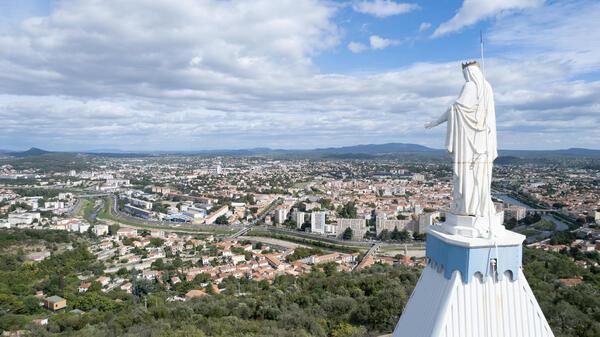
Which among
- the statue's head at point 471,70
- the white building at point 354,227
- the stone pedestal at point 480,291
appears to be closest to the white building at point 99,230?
the white building at point 354,227

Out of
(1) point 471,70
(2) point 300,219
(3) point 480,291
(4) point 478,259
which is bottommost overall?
(2) point 300,219

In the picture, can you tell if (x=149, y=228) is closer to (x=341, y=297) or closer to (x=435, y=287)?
(x=341, y=297)

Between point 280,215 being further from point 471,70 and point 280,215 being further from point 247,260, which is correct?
point 471,70

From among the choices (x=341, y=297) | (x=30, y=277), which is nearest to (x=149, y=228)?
(x=30, y=277)

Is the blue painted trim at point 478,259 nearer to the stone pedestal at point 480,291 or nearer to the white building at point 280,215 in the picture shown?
the stone pedestal at point 480,291

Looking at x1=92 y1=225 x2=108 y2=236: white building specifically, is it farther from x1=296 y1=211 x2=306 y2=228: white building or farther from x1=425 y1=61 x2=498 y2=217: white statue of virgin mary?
x1=425 y1=61 x2=498 y2=217: white statue of virgin mary

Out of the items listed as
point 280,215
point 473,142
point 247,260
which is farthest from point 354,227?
point 473,142

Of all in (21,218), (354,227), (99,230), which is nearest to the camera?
(99,230)
